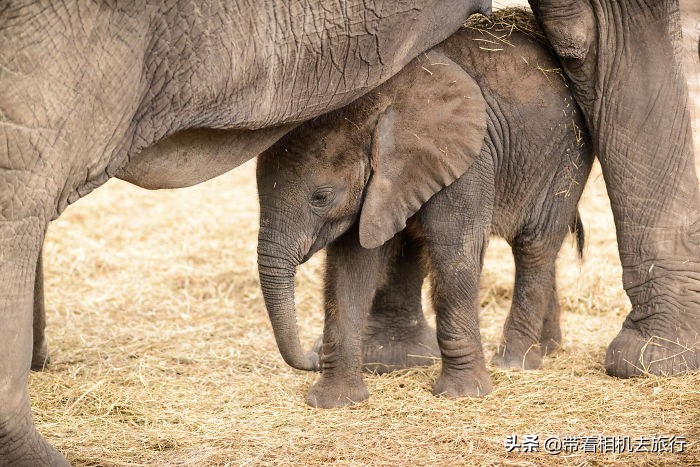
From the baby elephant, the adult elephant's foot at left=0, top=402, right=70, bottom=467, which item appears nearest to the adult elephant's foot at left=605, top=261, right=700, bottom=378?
the baby elephant

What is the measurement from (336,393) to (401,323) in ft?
2.96

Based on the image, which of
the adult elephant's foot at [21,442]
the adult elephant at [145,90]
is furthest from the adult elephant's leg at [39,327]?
the adult elephant's foot at [21,442]

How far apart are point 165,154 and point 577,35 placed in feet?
6.66

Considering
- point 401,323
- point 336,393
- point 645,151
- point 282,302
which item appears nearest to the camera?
point 282,302

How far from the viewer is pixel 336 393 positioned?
17.0 ft

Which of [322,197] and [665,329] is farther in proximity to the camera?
[665,329]

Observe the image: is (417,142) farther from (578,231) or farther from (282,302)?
(578,231)

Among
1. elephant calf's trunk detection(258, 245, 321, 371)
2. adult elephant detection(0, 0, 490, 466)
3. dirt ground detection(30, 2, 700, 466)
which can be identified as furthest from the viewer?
elephant calf's trunk detection(258, 245, 321, 371)

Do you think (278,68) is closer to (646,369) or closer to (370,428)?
(370,428)

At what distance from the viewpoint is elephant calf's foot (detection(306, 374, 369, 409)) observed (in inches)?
203

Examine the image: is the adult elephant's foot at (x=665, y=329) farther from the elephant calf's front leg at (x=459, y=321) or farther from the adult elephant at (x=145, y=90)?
the adult elephant at (x=145, y=90)

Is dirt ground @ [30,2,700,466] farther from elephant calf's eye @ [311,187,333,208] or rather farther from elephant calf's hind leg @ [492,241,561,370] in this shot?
elephant calf's eye @ [311,187,333,208]

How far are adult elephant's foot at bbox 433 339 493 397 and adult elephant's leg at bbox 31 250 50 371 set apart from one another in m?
1.88

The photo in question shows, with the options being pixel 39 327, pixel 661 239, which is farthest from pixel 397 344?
pixel 39 327
